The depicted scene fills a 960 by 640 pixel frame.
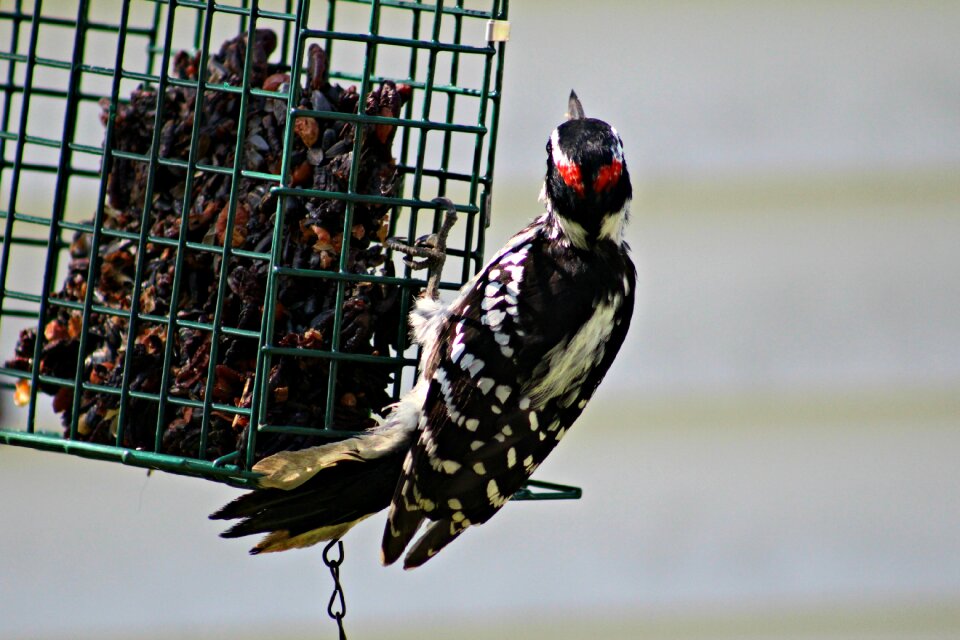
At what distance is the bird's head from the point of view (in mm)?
2752

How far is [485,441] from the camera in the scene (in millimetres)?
2709

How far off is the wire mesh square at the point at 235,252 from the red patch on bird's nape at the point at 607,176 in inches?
10.6

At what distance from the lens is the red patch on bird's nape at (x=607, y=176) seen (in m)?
2.76

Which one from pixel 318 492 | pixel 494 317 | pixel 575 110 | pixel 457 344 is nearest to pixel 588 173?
pixel 575 110

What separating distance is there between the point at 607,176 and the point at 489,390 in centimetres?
57

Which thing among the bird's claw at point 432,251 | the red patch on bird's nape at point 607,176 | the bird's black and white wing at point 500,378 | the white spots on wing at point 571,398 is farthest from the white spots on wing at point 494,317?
the red patch on bird's nape at point 607,176

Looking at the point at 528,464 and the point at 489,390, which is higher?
the point at 489,390

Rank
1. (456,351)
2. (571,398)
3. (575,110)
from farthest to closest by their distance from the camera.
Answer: (575,110)
(571,398)
(456,351)

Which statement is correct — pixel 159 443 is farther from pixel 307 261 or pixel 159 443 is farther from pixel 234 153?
pixel 234 153

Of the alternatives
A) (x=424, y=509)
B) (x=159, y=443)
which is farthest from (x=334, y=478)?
(x=159, y=443)

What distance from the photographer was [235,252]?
2691 millimetres

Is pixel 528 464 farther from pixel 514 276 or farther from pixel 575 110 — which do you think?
pixel 575 110

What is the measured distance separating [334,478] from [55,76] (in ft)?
7.76

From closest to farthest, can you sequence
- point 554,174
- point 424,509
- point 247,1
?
1. point 424,509
2. point 554,174
3. point 247,1
